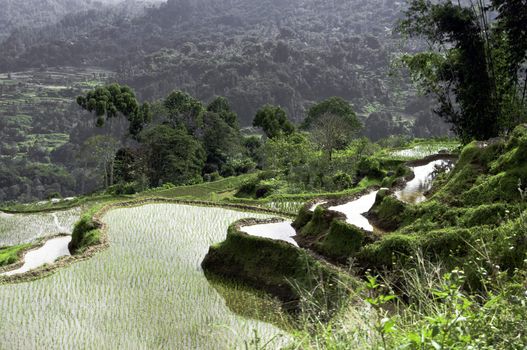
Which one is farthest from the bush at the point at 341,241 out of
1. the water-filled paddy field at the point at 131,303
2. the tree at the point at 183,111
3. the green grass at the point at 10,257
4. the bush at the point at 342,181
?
the tree at the point at 183,111

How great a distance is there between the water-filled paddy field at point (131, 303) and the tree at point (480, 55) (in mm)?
10847

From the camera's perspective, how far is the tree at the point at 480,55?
66.1ft

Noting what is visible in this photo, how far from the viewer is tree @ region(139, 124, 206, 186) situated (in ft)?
155

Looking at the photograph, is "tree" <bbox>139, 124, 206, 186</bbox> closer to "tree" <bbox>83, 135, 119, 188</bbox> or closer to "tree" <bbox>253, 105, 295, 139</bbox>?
"tree" <bbox>83, 135, 119, 188</bbox>

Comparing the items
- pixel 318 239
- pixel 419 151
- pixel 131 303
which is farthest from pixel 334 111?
pixel 131 303

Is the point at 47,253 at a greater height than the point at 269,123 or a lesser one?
lesser

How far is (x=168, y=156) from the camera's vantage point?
47406 mm

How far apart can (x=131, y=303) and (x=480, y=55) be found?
15373mm

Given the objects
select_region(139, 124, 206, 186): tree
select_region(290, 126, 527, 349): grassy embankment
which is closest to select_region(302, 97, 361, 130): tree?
select_region(139, 124, 206, 186): tree

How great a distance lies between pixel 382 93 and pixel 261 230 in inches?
4782

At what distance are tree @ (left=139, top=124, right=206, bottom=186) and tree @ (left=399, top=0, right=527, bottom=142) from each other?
87.9 ft

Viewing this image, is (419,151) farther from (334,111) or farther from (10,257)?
(10,257)

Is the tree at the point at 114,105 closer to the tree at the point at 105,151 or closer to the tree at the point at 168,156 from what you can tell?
the tree at the point at 105,151

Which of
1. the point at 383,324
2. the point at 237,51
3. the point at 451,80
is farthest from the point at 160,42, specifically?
the point at 383,324
